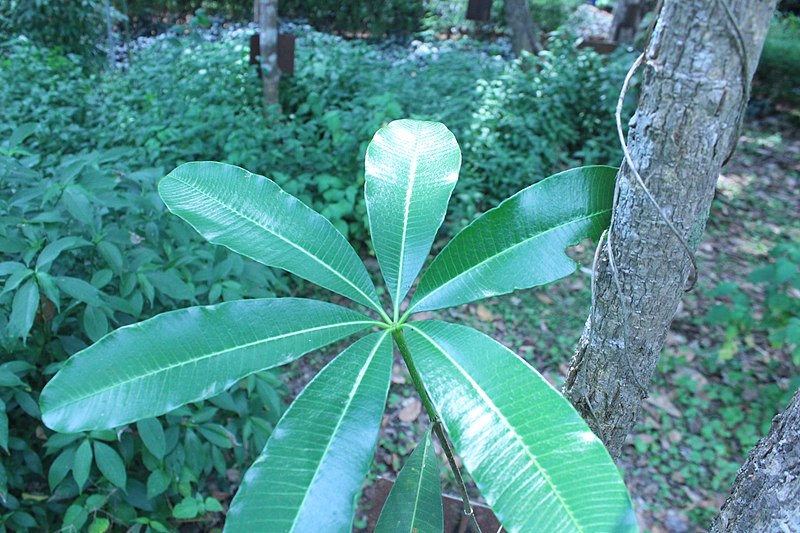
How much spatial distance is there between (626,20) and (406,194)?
6006 millimetres

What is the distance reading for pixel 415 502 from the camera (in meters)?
0.92

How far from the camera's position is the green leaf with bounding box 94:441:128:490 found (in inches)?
61.9

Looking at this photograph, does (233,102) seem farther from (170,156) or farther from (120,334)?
(120,334)

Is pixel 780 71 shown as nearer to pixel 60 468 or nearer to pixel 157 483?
pixel 157 483

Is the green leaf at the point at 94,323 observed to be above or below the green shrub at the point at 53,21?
below

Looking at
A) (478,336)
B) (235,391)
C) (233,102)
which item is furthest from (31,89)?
(478,336)

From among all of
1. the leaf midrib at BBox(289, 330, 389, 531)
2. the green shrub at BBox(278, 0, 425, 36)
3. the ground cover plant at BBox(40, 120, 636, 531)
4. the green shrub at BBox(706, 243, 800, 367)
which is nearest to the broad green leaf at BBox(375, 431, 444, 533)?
the ground cover plant at BBox(40, 120, 636, 531)

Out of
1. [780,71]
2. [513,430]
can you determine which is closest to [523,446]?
[513,430]

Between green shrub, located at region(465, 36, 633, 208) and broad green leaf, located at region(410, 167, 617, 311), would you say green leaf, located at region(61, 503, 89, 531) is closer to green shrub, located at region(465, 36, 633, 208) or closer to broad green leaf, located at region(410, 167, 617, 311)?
broad green leaf, located at region(410, 167, 617, 311)

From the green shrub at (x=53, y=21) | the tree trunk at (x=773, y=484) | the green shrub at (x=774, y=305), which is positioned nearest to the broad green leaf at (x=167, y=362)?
the tree trunk at (x=773, y=484)

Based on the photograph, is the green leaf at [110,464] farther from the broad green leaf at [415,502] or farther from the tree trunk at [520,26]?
the tree trunk at [520,26]

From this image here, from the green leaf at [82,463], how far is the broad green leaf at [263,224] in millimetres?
1011

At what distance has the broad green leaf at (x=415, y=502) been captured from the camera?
2.97 ft

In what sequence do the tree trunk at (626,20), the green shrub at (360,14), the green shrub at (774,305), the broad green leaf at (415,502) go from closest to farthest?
the broad green leaf at (415,502) → the green shrub at (774,305) → the tree trunk at (626,20) → the green shrub at (360,14)
